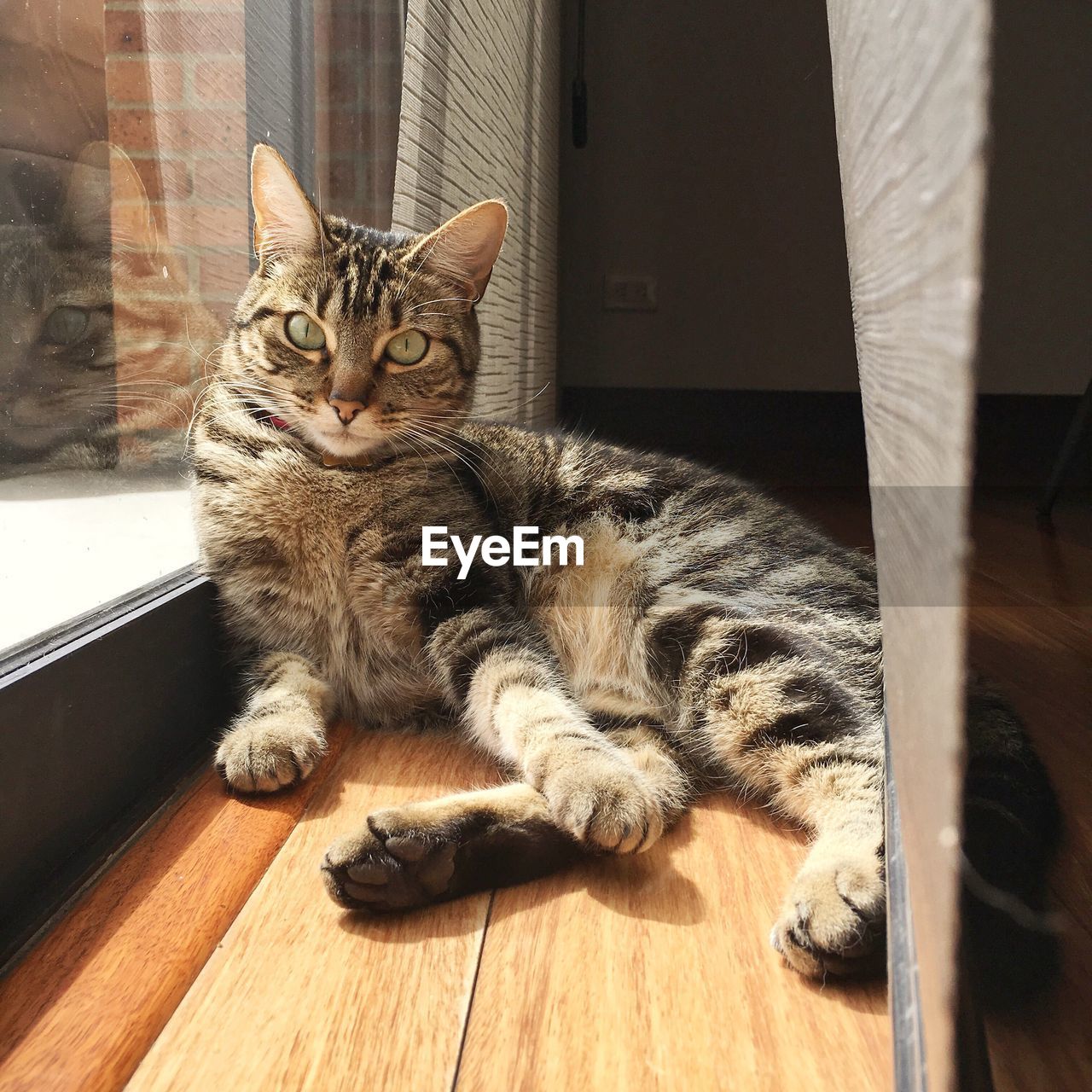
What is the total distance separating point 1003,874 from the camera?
345mm

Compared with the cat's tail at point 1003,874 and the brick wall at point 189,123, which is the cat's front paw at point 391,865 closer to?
the cat's tail at point 1003,874

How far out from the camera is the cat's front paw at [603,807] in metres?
0.79

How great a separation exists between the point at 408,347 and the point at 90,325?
39 cm

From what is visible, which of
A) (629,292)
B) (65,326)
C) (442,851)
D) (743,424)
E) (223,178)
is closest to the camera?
(442,851)

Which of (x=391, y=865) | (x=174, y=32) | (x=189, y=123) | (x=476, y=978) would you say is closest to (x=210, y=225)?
(x=189, y=123)

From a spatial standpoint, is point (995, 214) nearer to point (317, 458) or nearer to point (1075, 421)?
point (1075, 421)

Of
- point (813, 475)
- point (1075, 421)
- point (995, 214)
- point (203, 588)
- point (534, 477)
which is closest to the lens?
point (995, 214)

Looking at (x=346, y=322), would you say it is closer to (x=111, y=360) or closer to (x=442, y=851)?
(x=111, y=360)

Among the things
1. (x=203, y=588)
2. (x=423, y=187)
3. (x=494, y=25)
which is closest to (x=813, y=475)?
(x=494, y=25)

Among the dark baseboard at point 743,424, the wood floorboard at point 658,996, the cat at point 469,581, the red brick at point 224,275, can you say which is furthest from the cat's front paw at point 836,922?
the dark baseboard at point 743,424

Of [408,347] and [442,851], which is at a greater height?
[408,347]

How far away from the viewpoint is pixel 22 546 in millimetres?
857

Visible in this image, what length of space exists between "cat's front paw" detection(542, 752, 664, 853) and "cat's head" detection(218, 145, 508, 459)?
545 millimetres

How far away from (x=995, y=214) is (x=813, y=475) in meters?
3.61
